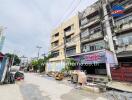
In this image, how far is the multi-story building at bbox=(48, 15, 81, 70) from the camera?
98.4 feet

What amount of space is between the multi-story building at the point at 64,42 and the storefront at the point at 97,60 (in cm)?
589

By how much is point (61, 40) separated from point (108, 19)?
1631 centimetres

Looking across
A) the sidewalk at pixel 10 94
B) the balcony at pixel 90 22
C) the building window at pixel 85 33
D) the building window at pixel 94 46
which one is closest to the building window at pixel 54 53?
the building window at pixel 85 33

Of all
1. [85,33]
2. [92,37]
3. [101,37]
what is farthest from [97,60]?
[85,33]

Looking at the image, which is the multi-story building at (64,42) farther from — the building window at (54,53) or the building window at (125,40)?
the building window at (125,40)

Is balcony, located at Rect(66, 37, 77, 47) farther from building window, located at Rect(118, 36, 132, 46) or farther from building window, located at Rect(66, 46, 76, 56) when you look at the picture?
building window, located at Rect(118, 36, 132, 46)

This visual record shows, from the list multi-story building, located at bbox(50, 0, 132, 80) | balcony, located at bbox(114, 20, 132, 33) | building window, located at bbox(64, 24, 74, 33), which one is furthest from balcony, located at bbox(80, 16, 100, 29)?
balcony, located at bbox(114, 20, 132, 33)

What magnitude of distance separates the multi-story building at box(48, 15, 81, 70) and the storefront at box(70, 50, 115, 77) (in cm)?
589

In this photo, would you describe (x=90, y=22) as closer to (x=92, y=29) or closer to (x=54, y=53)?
(x=92, y=29)

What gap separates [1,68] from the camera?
1652 centimetres

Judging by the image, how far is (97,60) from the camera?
18266 mm

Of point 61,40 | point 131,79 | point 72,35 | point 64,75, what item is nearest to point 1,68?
point 64,75

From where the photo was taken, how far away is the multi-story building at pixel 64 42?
98.4 feet

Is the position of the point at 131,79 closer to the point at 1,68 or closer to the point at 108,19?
the point at 108,19
